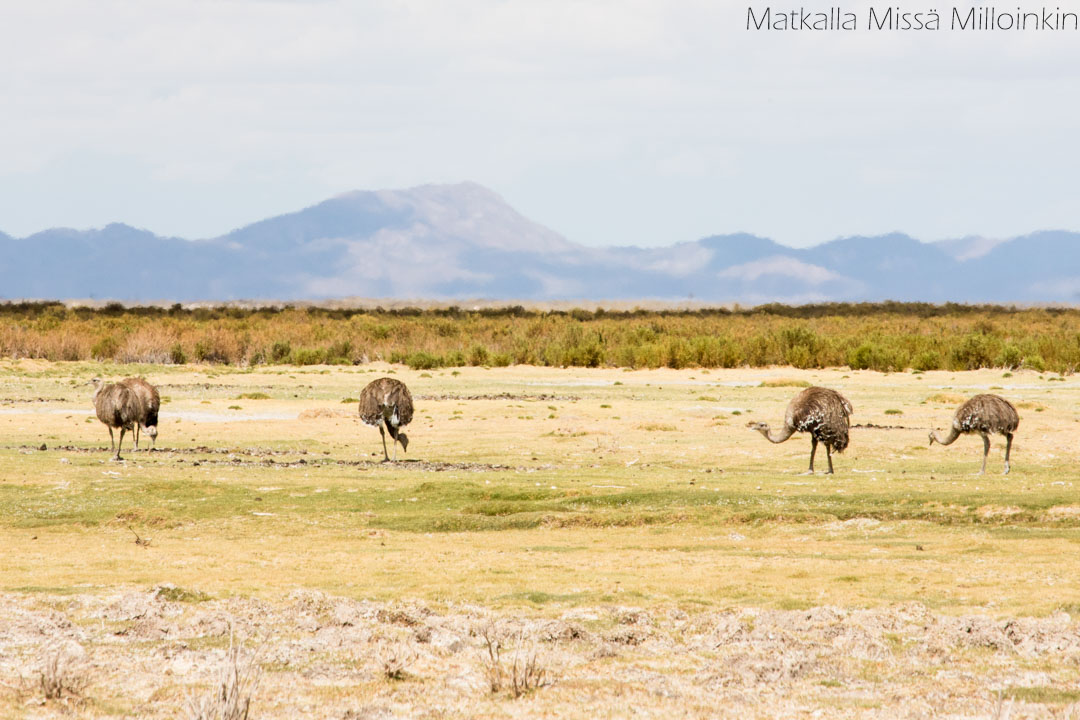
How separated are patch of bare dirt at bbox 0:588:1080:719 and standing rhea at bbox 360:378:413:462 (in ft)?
44.4

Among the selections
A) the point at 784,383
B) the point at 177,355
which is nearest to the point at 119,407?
the point at 784,383

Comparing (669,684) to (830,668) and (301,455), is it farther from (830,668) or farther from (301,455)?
(301,455)

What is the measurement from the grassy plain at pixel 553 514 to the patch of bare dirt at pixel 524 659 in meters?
0.19

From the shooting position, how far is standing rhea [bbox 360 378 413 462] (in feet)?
84.1

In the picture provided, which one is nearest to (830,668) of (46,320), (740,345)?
(740,345)

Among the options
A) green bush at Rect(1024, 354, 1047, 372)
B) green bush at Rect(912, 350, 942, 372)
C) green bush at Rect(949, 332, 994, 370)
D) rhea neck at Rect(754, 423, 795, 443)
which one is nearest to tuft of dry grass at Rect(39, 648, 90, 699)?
rhea neck at Rect(754, 423, 795, 443)

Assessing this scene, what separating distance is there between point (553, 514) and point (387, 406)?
782 centimetres

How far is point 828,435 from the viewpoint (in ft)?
73.5

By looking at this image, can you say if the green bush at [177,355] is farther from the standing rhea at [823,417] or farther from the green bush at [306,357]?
the standing rhea at [823,417]

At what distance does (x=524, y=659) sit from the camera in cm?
920

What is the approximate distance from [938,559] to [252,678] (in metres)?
8.67

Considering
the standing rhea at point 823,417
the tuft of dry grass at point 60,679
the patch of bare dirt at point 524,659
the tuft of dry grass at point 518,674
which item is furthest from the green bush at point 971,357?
the tuft of dry grass at point 60,679

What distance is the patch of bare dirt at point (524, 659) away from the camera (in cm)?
881

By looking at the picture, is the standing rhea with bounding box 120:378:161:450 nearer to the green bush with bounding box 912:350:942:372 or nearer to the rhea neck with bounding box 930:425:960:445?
the rhea neck with bounding box 930:425:960:445
